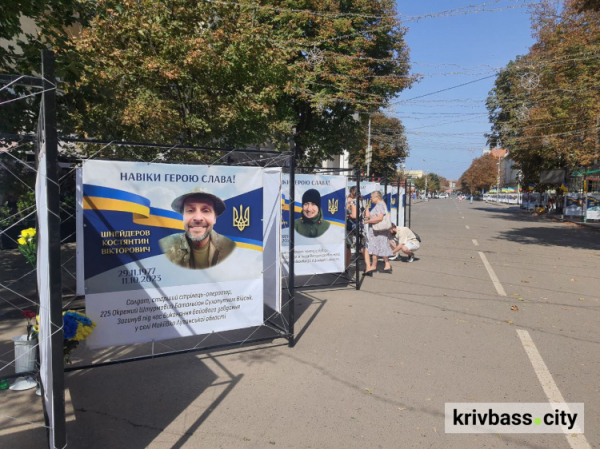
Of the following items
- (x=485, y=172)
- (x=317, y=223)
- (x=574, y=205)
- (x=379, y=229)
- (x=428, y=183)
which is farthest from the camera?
(x=428, y=183)

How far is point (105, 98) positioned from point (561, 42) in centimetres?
2425

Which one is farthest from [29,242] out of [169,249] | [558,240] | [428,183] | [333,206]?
[428,183]

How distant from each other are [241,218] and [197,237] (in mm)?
543

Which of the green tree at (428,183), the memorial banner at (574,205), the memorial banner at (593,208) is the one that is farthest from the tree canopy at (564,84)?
the green tree at (428,183)

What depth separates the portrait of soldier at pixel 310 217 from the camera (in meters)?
7.70

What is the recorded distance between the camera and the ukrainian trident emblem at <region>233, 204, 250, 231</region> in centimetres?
483

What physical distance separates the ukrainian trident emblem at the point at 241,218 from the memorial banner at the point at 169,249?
0.01 metres

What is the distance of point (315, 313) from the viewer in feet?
22.6

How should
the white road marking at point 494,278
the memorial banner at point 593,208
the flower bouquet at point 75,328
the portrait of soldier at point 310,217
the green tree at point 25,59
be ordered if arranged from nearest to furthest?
the flower bouquet at point 75,328
the green tree at point 25,59
the portrait of soldier at point 310,217
the white road marking at point 494,278
the memorial banner at point 593,208

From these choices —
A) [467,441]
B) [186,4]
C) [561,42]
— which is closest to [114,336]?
[467,441]

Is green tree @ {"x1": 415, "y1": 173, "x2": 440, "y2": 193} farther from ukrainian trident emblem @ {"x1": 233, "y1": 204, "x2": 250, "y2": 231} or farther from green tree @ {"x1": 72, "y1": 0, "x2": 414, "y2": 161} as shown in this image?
ukrainian trident emblem @ {"x1": 233, "y1": 204, "x2": 250, "y2": 231}

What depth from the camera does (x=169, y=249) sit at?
4398 millimetres

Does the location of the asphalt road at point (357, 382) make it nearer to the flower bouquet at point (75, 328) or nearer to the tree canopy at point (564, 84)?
the flower bouquet at point (75, 328)

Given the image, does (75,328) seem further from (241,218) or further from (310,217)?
(310,217)
